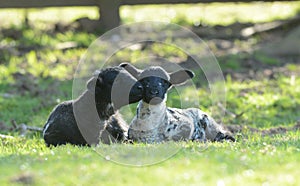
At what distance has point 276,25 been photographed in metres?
21.5

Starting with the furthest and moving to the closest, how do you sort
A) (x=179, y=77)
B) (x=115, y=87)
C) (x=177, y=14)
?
(x=177, y=14)
(x=179, y=77)
(x=115, y=87)

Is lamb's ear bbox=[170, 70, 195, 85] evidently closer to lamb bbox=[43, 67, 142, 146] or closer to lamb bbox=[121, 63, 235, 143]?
lamb bbox=[121, 63, 235, 143]

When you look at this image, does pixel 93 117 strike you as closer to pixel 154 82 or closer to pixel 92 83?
pixel 92 83

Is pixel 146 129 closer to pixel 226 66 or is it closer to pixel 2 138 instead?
pixel 2 138

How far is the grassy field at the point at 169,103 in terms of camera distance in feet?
25.6

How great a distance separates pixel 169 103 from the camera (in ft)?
46.6

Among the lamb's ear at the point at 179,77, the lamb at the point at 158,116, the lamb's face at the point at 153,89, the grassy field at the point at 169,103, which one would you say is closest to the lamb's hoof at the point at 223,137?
the grassy field at the point at 169,103

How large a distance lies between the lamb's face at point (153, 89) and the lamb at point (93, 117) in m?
0.27

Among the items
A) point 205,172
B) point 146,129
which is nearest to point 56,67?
point 146,129

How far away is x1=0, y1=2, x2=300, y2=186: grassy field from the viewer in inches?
307

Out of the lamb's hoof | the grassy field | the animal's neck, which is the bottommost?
the lamb's hoof

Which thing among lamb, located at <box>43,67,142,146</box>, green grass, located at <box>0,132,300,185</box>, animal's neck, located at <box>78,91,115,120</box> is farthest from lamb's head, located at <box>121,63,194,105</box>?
green grass, located at <box>0,132,300,185</box>

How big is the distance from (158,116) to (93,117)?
3.07 ft

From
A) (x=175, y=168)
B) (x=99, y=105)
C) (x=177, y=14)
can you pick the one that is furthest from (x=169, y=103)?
(x=177, y=14)
